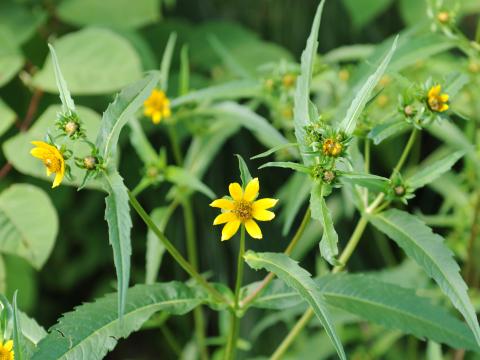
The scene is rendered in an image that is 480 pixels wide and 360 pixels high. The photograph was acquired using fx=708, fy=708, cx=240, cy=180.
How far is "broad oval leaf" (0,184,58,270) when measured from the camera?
121 cm

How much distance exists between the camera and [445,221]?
1504mm

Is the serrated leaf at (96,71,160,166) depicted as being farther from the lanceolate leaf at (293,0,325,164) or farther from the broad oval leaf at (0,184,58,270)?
the broad oval leaf at (0,184,58,270)

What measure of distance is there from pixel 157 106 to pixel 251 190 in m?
0.44

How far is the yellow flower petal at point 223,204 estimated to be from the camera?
0.78 metres

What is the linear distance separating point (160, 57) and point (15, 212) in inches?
34.2

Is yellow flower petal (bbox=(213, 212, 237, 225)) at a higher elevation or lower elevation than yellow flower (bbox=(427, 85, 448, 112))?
lower

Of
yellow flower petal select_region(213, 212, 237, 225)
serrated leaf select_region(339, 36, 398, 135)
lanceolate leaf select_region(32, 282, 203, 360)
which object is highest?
serrated leaf select_region(339, 36, 398, 135)

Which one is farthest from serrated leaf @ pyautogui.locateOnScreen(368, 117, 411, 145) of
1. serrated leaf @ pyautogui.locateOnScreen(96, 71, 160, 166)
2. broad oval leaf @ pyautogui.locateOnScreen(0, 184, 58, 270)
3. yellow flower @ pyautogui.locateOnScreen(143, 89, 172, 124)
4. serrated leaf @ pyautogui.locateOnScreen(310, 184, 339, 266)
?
broad oval leaf @ pyautogui.locateOnScreen(0, 184, 58, 270)

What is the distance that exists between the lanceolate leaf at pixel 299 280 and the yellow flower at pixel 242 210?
44 millimetres

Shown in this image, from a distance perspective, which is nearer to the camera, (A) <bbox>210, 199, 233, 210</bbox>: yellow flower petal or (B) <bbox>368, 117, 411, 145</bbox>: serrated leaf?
(A) <bbox>210, 199, 233, 210</bbox>: yellow flower petal

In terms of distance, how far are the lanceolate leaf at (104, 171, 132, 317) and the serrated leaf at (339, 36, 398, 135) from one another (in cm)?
25

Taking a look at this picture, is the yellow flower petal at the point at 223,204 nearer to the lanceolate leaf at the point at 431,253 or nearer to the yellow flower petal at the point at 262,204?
the yellow flower petal at the point at 262,204

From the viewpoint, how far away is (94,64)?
148 cm

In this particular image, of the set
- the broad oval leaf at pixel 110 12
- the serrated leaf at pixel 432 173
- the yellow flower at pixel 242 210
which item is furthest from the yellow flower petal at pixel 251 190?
the broad oval leaf at pixel 110 12
